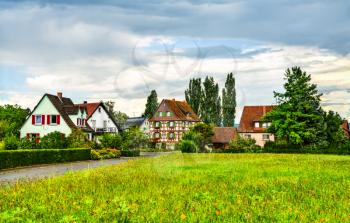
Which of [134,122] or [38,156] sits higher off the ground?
[134,122]

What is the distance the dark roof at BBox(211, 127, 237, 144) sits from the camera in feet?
311

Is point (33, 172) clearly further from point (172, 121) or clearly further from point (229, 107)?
point (172, 121)

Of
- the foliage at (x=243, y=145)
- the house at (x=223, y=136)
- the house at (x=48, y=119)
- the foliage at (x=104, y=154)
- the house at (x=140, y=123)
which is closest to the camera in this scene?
the foliage at (x=104, y=154)

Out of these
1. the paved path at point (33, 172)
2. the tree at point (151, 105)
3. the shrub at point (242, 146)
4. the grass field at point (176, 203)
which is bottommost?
the paved path at point (33, 172)

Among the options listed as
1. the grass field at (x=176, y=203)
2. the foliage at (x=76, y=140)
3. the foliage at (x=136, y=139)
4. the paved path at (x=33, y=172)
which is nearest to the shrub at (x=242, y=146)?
the foliage at (x=76, y=140)

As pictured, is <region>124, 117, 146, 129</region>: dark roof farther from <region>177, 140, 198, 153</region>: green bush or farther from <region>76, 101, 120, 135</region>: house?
<region>177, 140, 198, 153</region>: green bush

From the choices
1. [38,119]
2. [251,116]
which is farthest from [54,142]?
[251,116]

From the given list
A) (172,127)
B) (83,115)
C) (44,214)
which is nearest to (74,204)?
(44,214)

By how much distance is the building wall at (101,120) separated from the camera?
77425mm

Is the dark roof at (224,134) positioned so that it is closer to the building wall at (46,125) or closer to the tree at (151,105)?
the tree at (151,105)

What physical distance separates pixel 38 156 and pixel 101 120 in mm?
42190

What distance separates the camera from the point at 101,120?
79125 millimetres

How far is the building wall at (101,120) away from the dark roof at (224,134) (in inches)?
977

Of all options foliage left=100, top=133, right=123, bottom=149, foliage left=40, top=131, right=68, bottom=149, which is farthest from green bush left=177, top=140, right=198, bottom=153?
foliage left=40, top=131, right=68, bottom=149
